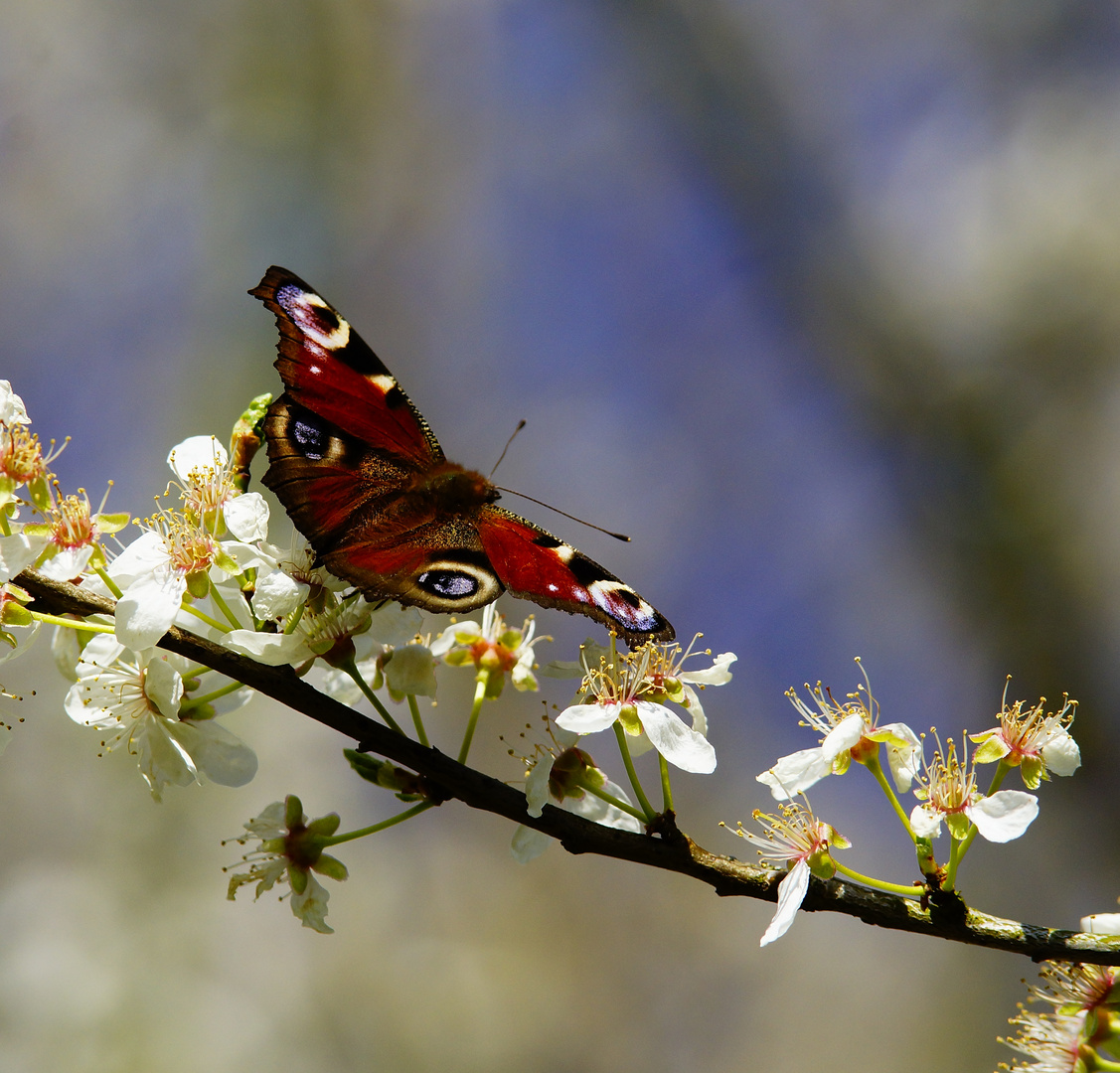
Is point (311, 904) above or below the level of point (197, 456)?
below

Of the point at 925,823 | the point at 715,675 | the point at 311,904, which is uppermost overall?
the point at 715,675

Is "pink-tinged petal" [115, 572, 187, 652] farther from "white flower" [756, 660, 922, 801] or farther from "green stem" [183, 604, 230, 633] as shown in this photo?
"white flower" [756, 660, 922, 801]

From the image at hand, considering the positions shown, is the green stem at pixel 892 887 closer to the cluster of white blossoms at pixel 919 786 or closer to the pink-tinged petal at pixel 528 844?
the cluster of white blossoms at pixel 919 786

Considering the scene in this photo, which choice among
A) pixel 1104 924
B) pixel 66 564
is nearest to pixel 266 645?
pixel 66 564

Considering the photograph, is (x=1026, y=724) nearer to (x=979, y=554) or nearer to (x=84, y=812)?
(x=979, y=554)

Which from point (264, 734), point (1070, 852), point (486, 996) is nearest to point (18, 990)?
point (264, 734)

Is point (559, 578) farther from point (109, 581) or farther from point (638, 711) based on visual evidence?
point (109, 581)

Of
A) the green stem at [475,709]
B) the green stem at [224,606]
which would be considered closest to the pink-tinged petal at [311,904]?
the green stem at [475,709]
